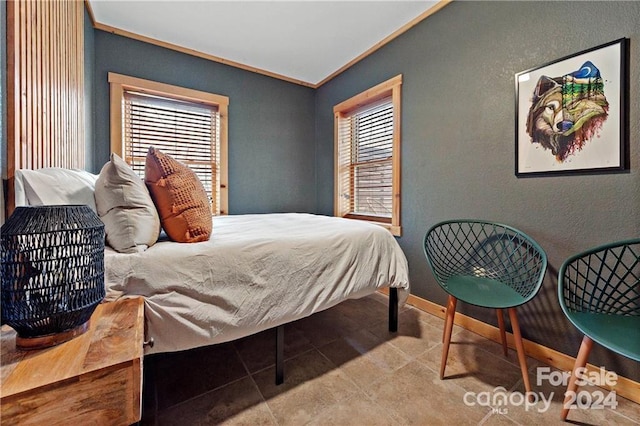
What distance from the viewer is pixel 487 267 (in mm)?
1874

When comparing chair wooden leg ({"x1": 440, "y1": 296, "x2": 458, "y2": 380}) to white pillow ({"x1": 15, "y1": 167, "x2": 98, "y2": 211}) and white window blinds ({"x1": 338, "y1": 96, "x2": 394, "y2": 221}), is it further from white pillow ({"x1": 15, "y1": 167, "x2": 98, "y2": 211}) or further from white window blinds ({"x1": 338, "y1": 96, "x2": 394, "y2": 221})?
white pillow ({"x1": 15, "y1": 167, "x2": 98, "y2": 211})

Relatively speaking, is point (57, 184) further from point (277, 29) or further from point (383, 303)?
point (383, 303)

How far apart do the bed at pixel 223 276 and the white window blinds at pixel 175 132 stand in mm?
1595

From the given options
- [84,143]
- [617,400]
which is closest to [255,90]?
[84,143]

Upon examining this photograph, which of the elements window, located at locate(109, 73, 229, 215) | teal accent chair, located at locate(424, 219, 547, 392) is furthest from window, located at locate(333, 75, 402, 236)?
window, located at locate(109, 73, 229, 215)

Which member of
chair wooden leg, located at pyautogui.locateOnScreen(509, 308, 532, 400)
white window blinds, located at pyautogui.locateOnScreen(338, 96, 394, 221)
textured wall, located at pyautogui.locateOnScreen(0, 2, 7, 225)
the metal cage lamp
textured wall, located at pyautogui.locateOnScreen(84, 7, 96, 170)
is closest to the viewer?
the metal cage lamp

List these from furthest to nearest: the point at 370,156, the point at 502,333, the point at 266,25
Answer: the point at 370,156 → the point at 266,25 → the point at 502,333

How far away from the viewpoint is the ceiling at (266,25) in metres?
2.22

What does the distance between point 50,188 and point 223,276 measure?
79 centimetres

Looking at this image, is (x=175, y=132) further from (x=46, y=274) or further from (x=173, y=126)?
(x=46, y=274)

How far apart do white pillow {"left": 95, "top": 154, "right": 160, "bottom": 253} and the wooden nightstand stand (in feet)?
1.47

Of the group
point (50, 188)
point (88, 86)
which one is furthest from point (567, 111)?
point (88, 86)

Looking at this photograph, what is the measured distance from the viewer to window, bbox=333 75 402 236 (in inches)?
104

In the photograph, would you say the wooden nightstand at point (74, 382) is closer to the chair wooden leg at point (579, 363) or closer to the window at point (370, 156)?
the chair wooden leg at point (579, 363)
